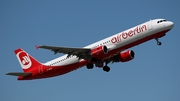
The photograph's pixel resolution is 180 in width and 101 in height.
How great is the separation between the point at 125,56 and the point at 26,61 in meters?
16.3

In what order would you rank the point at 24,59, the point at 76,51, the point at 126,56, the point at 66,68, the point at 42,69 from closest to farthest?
the point at 76,51 < the point at 66,68 < the point at 126,56 < the point at 42,69 < the point at 24,59

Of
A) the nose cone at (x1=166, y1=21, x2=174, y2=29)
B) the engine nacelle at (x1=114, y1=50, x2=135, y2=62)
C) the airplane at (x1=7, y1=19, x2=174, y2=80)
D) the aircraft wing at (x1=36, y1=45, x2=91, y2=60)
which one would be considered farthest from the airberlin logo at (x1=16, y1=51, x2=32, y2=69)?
the nose cone at (x1=166, y1=21, x2=174, y2=29)

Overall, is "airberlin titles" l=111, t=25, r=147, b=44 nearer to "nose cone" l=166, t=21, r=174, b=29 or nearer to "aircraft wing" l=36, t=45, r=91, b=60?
"nose cone" l=166, t=21, r=174, b=29

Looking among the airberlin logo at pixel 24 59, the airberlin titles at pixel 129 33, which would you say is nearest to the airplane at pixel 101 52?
the airberlin titles at pixel 129 33

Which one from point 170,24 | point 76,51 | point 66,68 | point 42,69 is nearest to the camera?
point 170,24

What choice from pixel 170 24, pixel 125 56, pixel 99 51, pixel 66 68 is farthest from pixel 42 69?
pixel 170 24

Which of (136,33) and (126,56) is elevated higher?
(136,33)

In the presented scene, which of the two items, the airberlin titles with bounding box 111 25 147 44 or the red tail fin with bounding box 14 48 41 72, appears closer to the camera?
the airberlin titles with bounding box 111 25 147 44

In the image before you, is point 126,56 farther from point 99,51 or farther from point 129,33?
point 99,51

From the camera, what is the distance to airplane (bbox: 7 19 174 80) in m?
44.7

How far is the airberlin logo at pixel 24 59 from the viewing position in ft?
179

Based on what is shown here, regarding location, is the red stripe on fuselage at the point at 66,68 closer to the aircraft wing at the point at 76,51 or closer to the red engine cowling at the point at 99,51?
the red engine cowling at the point at 99,51

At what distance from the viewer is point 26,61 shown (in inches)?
2169

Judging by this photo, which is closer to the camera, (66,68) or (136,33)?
(136,33)
